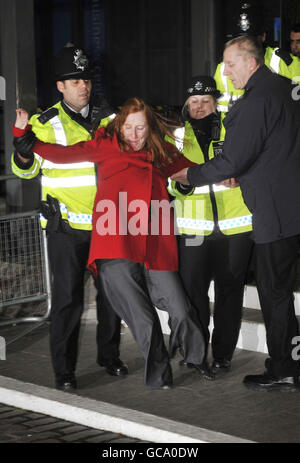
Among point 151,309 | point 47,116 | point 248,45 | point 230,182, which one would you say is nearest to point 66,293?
point 151,309

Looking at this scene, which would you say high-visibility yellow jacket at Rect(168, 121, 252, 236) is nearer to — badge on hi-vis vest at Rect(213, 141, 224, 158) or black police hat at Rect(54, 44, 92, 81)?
badge on hi-vis vest at Rect(213, 141, 224, 158)

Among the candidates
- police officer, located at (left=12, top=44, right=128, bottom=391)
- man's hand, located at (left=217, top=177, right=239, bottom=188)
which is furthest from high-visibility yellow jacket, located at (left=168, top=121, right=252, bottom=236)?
police officer, located at (left=12, top=44, right=128, bottom=391)

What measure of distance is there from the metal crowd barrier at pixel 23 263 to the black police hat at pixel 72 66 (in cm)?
165

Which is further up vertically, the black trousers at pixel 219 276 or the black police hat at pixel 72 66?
the black police hat at pixel 72 66

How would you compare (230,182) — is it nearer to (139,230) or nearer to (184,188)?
(184,188)

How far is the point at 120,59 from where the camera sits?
44.8ft

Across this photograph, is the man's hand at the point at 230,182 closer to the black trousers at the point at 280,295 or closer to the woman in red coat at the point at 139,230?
the woman in red coat at the point at 139,230

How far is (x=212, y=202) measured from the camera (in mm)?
6117

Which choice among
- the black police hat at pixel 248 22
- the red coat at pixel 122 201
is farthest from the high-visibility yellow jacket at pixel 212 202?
the black police hat at pixel 248 22

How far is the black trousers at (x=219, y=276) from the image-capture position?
6156 mm

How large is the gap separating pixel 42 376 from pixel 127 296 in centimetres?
92

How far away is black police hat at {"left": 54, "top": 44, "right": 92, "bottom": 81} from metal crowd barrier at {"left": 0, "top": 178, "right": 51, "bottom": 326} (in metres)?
1.65
